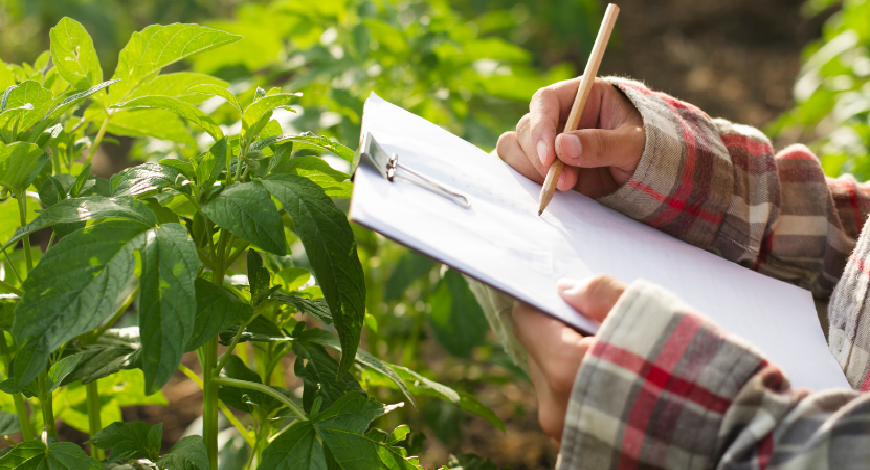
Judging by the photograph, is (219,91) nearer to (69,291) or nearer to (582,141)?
(69,291)

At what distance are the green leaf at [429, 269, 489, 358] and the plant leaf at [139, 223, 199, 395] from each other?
86cm

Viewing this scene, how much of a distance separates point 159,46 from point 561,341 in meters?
0.51

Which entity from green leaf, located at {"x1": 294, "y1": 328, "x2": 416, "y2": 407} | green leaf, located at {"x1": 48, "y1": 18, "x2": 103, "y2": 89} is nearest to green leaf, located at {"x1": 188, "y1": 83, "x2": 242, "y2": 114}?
green leaf, located at {"x1": 48, "y1": 18, "x2": 103, "y2": 89}

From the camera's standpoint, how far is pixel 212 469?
2.17 feet

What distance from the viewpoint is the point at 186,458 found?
574 millimetres

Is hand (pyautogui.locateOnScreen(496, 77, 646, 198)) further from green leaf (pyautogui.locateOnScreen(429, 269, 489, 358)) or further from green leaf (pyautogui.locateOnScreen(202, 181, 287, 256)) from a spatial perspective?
green leaf (pyautogui.locateOnScreen(429, 269, 489, 358))

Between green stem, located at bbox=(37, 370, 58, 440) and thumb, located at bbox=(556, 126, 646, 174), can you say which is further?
thumb, located at bbox=(556, 126, 646, 174)

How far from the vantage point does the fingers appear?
822 mm

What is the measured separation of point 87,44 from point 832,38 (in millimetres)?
2322

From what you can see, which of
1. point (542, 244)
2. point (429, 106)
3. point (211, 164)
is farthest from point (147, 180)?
point (429, 106)

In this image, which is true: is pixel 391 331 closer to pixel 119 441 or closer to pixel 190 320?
pixel 119 441

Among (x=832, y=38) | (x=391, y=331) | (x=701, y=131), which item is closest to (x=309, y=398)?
(x=701, y=131)

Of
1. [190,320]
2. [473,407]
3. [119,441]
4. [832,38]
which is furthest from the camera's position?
[832,38]

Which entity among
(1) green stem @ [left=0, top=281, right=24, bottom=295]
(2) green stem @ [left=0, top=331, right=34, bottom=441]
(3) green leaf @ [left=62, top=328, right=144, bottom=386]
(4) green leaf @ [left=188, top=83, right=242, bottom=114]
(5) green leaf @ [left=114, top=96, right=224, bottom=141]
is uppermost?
(4) green leaf @ [left=188, top=83, right=242, bottom=114]
